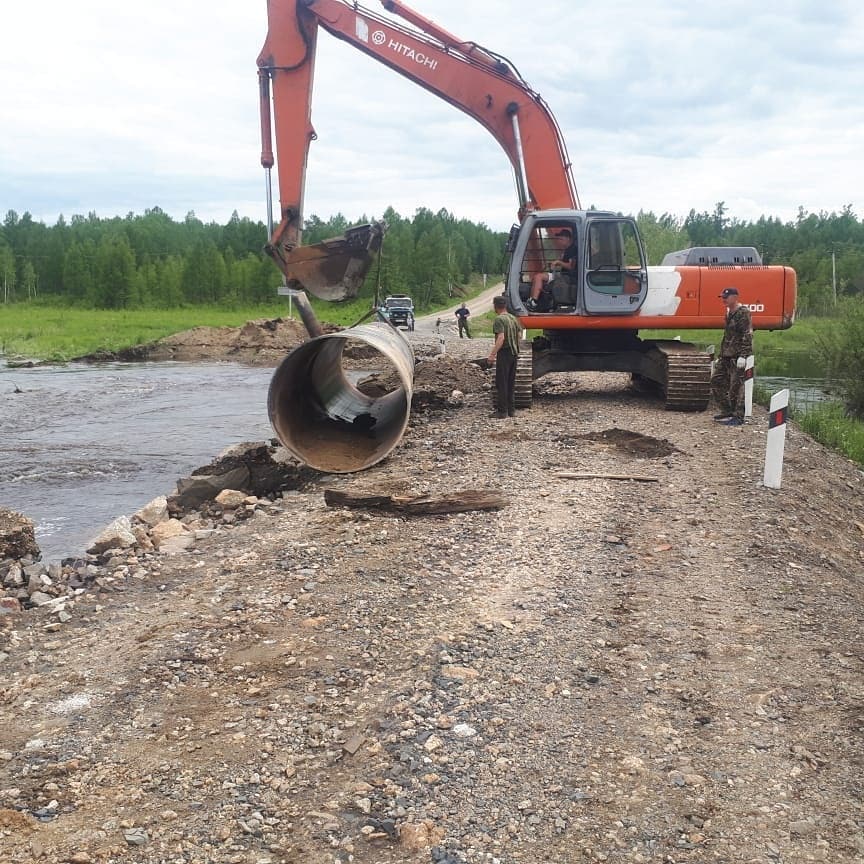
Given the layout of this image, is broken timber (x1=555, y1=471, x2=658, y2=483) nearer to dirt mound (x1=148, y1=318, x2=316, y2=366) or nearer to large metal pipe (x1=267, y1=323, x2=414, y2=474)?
large metal pipe (x1=267, y1=323, x2=414, y2=474)

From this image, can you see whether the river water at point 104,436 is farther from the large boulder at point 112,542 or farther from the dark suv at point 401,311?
the dark suv at point 401,311

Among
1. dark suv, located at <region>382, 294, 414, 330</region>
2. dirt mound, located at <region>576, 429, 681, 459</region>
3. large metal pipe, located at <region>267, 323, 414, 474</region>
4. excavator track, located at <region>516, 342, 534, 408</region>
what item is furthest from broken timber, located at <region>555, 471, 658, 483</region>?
dark suv, located at <region>382, 294, 414, 330</region>

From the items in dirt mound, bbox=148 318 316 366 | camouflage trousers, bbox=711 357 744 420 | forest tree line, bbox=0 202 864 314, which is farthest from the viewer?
forest tree line, bbox=0 202 864 314

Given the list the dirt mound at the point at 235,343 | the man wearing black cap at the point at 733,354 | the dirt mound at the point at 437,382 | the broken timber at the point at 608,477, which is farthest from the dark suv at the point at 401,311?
the broken timber at the point at 608,477

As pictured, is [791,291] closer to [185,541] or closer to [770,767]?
[185,541]

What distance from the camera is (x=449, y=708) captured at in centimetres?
421

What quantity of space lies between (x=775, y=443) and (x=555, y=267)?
5319 mm

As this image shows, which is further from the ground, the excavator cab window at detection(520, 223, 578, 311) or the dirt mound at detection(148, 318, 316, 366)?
the excavator cab window at detection(520, 223, 578, 311)

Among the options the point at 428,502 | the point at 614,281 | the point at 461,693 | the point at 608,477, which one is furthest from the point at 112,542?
the point at 614,281

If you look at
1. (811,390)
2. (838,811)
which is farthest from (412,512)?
(811,390)

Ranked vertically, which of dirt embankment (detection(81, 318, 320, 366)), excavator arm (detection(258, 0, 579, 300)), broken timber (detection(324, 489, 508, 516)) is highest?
excavator arm (detection(258, 0, 579, 300))

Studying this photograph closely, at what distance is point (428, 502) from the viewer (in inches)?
293

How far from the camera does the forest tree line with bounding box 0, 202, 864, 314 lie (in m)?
71.6

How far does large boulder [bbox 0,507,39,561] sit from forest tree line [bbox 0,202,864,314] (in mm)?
54199
